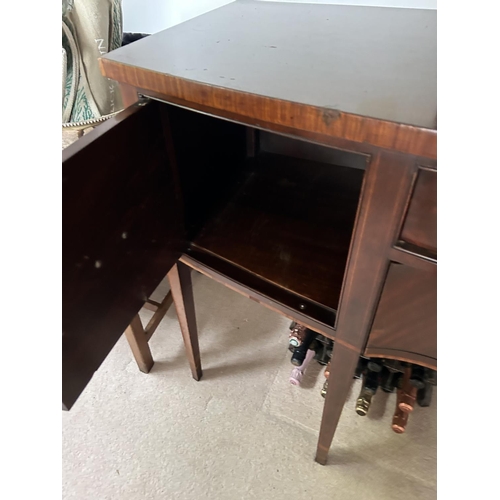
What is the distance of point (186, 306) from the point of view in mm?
924

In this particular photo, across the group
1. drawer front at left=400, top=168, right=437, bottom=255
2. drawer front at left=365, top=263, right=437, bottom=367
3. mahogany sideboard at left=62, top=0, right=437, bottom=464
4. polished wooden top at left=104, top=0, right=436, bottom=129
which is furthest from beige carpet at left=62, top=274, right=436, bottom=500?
polished wooden top at left=104, top=0, right=436, bottom=129

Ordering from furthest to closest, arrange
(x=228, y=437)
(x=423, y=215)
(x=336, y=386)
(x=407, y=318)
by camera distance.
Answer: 1. (x=228, y=437)
2. (x=336, y=386)
3. (x=407, y=318)
4. (x=423, y=215)

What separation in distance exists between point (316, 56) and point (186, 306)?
0.60m

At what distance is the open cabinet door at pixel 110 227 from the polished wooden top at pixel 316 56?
101 mm

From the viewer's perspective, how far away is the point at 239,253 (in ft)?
2.35

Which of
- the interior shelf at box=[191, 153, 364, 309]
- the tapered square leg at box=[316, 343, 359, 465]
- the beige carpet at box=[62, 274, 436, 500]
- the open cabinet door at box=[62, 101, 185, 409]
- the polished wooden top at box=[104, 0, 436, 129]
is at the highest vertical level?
the polished wooden top at box=[104, 0, 436, 129]

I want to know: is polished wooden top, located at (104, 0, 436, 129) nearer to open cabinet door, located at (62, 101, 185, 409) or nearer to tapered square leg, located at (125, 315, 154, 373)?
open cabinet door, located at (62, 101, 185, 409)

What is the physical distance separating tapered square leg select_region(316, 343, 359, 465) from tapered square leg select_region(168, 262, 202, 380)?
347 millimetres

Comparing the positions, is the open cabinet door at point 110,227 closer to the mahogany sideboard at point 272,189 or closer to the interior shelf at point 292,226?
the mahogany sideboard at point 272,189

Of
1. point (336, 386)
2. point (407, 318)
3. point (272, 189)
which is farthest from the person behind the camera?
point (272, 189)

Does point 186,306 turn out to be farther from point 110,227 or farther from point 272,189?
point 110,227

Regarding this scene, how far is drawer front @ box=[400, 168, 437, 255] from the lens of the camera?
0.40 metres

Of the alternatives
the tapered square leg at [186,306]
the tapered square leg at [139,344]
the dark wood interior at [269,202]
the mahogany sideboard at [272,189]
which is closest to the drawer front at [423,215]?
the mahogany sideboard at [272,189]

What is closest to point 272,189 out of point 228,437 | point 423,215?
point 423,215
